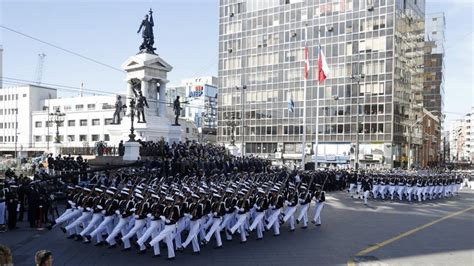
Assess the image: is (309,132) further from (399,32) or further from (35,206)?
(35,206)

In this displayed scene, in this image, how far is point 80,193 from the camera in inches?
558

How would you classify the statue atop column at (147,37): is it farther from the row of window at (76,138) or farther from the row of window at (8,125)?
the row of window at (8,125)

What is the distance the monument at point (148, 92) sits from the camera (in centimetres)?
3703

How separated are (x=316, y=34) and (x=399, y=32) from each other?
11607mm

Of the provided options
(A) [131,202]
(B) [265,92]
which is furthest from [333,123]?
(A) [131,202]

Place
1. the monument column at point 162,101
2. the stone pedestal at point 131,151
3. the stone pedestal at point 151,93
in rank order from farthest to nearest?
the monument column at point 162,101 → the stone pedestal at point 151,93 → the stone pedestal at point 131,151

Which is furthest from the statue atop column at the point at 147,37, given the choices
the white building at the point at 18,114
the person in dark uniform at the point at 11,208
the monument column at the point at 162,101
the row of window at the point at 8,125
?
the row of window at the point at 8,125

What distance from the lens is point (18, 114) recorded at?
92.0 metres

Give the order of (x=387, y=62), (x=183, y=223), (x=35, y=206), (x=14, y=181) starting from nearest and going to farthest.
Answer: (x=183, y=223), (x=35, y=206), (x=14, y=181), (x=387, y=62)

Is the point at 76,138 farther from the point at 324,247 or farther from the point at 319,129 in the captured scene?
the point at 324,247

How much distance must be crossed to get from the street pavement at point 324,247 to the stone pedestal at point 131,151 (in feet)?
36.8

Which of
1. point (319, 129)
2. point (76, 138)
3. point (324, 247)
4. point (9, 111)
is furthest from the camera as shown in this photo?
point (9, 111)

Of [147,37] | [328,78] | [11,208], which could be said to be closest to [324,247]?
[11,208]

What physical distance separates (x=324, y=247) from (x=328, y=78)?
54.9 metres
